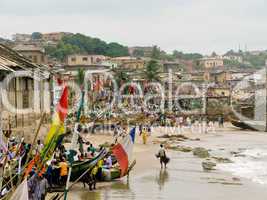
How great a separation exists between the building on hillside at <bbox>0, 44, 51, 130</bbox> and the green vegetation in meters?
101

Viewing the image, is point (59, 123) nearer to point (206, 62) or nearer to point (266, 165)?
point (266, 165)

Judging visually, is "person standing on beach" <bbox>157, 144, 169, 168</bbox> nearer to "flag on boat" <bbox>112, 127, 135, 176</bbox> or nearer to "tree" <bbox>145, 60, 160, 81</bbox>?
"flag on boat" <bbox>112, 127, 135, 176</bbox>

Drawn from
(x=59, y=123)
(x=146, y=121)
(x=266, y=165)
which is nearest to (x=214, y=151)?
(x=266, y=165)

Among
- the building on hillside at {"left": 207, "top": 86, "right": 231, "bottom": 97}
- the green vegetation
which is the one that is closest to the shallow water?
the building on hillside at {"left": 207, "top": 86, "right": 231, "bottom": 97}

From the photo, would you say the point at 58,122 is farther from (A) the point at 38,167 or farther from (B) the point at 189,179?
(B) the point at 189,179

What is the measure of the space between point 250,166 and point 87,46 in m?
124

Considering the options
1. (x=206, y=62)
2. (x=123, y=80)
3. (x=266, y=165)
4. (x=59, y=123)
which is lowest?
(x=266, y=165)

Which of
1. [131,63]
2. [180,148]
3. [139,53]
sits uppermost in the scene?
[139,53]

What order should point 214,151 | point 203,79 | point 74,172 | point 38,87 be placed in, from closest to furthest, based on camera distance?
point 74,172
point 38,87
point 214,151
point 203,79

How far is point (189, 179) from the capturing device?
794 inches

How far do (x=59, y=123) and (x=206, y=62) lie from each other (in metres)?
160

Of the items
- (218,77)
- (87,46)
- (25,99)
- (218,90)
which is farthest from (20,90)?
(87,46)

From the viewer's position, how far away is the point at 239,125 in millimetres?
50875

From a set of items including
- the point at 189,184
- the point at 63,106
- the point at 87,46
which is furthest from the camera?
the point at 87,46
